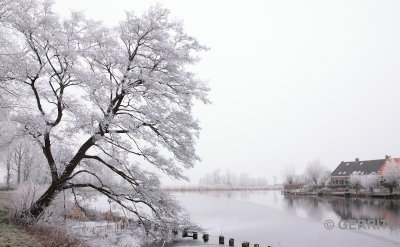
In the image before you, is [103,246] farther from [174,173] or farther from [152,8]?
[152,8]

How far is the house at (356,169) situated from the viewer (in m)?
78.0

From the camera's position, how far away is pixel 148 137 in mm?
12852

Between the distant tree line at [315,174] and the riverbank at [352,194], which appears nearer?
the riverbank at [352,194]

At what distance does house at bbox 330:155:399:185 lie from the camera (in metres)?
78.0

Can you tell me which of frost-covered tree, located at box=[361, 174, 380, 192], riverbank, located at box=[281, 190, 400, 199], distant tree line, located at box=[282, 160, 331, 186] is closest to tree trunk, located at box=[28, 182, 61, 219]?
riverbank, located at box=[281, 190, 400, 199]

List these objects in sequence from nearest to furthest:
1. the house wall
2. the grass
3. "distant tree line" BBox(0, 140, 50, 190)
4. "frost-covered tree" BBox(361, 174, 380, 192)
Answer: the grass < "distant tree line" BBox(0, 140, 50, 190) < "frost-covered tree" BBox(361, 174, 380, 192) < the house wall

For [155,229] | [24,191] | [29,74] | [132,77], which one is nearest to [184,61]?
[132,77]

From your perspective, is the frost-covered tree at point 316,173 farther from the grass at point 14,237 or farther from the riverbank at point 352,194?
the grass at point 14,237

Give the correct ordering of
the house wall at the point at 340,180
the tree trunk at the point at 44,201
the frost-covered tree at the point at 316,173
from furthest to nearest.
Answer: the frost-covered tree at the point at 316,173
the house wall at the point at 340,180
the tree trunk at the point at 44,201

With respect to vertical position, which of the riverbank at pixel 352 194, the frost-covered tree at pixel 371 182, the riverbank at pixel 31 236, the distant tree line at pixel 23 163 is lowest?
the riverbank at pixel 352 194

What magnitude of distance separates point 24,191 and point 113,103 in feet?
25.5

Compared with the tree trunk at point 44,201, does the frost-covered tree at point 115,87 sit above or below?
above

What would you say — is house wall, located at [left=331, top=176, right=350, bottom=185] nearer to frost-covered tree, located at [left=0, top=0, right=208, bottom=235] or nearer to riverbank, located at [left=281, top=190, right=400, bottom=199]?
riverbank, located at [left=281, top=190, right=400, bottom=199]

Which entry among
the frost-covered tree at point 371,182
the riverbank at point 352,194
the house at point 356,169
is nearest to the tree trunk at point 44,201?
the riverbank at point 352,194
